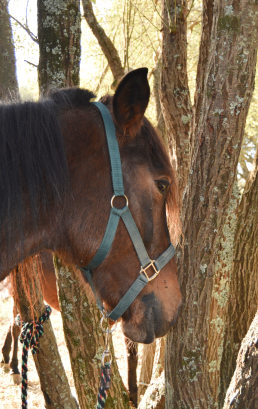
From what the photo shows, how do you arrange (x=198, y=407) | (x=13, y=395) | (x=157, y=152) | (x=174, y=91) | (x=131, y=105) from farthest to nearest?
(x=13, y=395) < (x=174, y=91) < (x=198, y=407) < (x=157, y=152) < (x=131, y=105)

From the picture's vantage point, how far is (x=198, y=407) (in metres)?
2.06

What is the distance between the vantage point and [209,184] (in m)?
1.96

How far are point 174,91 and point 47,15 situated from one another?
5.01 feet

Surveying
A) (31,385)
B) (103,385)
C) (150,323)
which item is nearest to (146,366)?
(31,385)

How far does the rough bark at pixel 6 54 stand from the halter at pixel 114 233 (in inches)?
70.5

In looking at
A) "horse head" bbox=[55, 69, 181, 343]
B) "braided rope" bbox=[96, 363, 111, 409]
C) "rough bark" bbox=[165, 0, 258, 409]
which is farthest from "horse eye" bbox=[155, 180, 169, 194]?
"braided rope" bbox=[96, 363, 111, 409]

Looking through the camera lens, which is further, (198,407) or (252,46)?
(198,407)

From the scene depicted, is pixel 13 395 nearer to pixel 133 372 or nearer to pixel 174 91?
pixel 133 372

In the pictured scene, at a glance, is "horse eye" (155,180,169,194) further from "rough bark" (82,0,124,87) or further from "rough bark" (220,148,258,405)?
"rough bark" (82,0,124,87)

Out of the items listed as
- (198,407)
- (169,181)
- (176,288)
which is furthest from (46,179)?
(198,407)

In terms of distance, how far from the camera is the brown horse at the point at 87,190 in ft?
5.03

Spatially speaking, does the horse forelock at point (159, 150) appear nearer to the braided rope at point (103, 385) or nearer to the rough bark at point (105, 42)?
the braided rope at point (103, 385)

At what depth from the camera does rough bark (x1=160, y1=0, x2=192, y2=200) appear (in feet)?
→ 11.2

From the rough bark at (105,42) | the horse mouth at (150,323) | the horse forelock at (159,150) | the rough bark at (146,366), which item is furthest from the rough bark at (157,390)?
the rough bark at (105,42)
